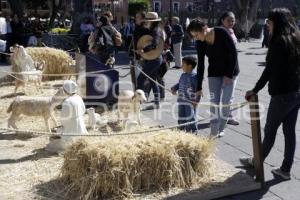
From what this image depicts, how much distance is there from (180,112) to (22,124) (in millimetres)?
2645

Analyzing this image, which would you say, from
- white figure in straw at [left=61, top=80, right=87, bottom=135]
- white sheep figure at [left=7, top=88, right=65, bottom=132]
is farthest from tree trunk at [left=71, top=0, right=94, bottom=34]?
white figure in straw at [left=61, top=80, right=87, bottom=135]

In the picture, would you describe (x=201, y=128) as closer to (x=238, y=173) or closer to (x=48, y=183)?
(x=238, y=173)

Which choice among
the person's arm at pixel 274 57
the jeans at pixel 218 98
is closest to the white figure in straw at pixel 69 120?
the jeans at pixel 218 98

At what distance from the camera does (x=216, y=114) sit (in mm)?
6344

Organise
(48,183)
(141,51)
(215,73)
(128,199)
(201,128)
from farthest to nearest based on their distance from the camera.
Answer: (141,51) → (201,128) → (215,73) → (48,183) → (128,199)

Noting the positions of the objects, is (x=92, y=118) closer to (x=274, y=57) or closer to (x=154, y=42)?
(x=154, y=42)

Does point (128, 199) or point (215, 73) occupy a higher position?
point (215, 73)

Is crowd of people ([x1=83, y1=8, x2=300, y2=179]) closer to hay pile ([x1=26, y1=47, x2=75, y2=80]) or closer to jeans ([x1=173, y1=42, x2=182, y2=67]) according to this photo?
hay pile ([x1=26, y1=47, x2=75, y2=80])

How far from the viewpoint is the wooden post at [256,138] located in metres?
4.76

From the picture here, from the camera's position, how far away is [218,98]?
6.41 meters

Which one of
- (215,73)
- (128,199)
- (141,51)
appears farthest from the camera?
(141,51)

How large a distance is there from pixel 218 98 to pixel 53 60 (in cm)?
673

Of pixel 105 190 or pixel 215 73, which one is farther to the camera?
pixel 215 73

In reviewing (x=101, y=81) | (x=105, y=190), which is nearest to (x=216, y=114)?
Answer: (x=105, y=190)
